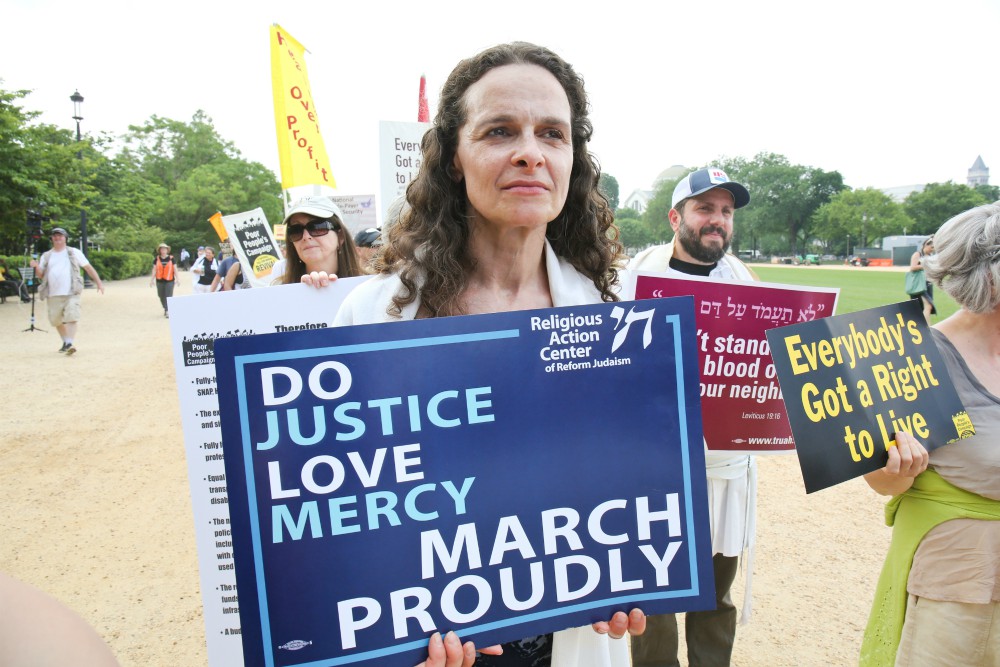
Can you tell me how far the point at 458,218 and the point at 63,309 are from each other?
12.0 m

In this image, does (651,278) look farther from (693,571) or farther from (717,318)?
(693,571)

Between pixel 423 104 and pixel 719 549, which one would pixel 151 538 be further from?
pixel 423 104

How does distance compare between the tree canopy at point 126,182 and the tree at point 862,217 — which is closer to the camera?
the tree canopy at point 126,182

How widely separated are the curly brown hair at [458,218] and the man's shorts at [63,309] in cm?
1154

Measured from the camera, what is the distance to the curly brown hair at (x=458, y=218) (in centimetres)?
166

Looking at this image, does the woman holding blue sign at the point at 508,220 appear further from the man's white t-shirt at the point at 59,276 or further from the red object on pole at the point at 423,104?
the man's white t-shirt at the point at 59,276

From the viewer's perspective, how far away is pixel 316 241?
3.48 metres

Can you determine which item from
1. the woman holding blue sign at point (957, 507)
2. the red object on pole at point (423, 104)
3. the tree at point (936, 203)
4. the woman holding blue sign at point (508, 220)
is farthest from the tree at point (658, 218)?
the woman holding blue sign at point (508, 220)

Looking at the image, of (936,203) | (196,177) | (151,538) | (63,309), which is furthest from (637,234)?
(151,538)

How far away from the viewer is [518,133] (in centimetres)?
156

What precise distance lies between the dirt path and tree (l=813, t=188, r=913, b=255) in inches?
3079

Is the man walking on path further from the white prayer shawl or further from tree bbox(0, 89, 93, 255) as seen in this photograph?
the white prayer shawl

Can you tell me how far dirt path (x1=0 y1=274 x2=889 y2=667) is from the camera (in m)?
3.28

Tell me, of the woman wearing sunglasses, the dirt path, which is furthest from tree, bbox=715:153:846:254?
the woman wearing sunglasses
